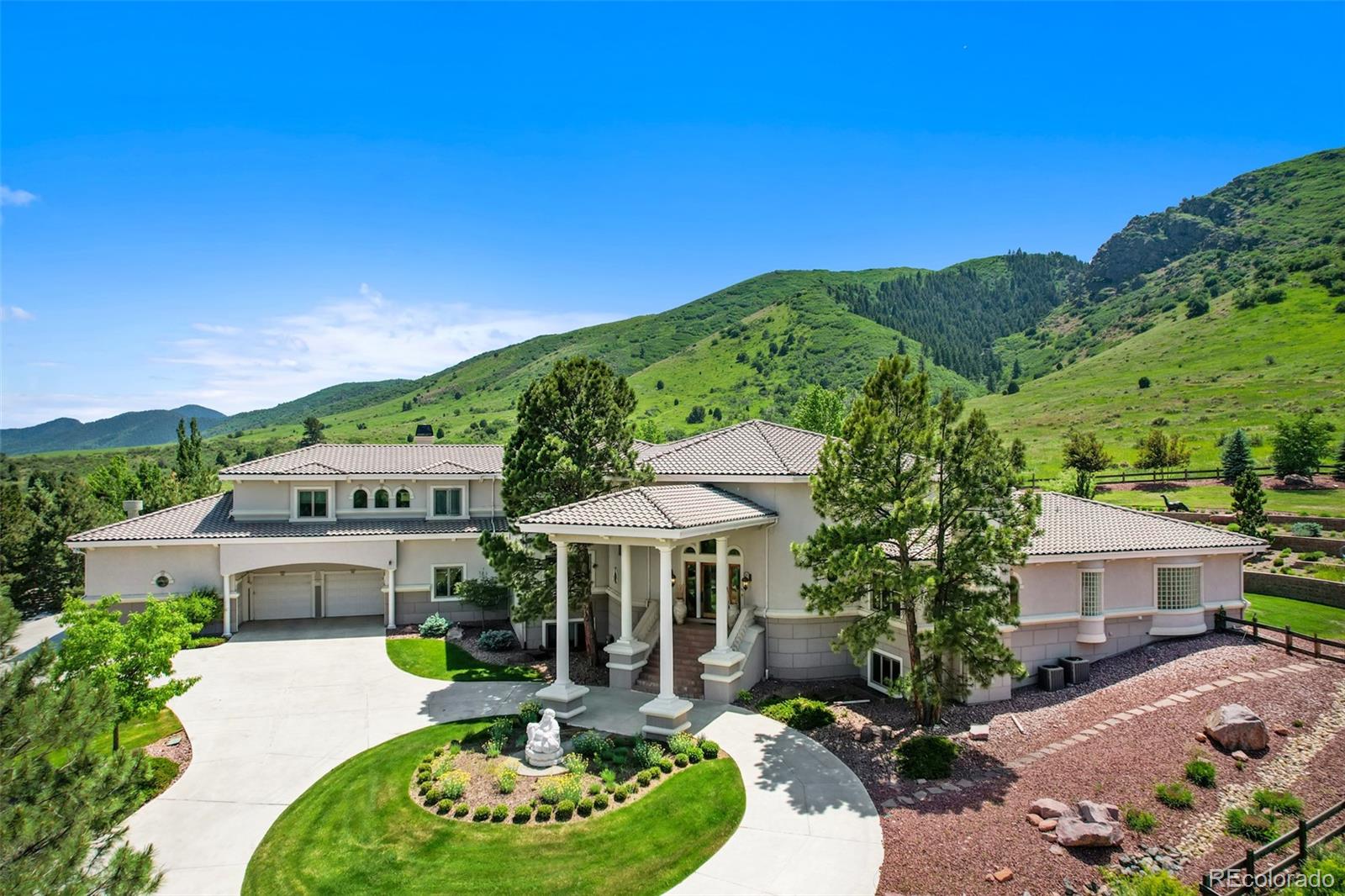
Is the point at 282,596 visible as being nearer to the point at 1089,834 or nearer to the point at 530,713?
the point at 530,713

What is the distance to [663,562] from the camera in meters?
18.8

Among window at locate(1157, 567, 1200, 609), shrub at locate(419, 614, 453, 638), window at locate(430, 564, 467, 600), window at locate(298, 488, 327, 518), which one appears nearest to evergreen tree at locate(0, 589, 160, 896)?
shrub at locate(419, 614, 453, 638)

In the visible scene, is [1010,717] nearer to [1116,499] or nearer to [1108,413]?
[1116,499]

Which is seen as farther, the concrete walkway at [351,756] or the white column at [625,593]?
the white column at [625,593]

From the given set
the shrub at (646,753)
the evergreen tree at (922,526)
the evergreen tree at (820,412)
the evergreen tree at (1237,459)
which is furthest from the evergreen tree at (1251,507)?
the shrub at (646,753)

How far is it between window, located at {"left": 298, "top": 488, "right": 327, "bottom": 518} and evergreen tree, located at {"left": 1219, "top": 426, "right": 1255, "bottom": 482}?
194ft

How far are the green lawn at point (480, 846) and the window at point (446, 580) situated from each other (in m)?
15.7

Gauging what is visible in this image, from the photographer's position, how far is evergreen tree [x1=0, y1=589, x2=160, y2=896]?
694 centimetres

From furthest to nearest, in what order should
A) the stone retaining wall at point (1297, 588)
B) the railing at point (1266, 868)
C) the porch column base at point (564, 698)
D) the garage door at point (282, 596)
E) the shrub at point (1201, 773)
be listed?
the garage door at point (282, 596)
the stone retaining wall at point (1297, 588)
the porch column base at point (564, 698)
the shrub at point (1201, 773)
the railing at point (1266, 868)

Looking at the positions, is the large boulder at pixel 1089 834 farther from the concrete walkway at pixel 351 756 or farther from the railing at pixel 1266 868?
the concrete walkway at pixel 351 756

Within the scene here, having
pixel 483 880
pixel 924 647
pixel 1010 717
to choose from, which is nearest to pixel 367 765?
pixel 483 880

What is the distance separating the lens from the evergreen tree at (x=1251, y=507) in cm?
3397

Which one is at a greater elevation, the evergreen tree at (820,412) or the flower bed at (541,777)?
the evergreen tree at (820,412)

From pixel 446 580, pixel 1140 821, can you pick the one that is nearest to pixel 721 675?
pixel 1140 821
